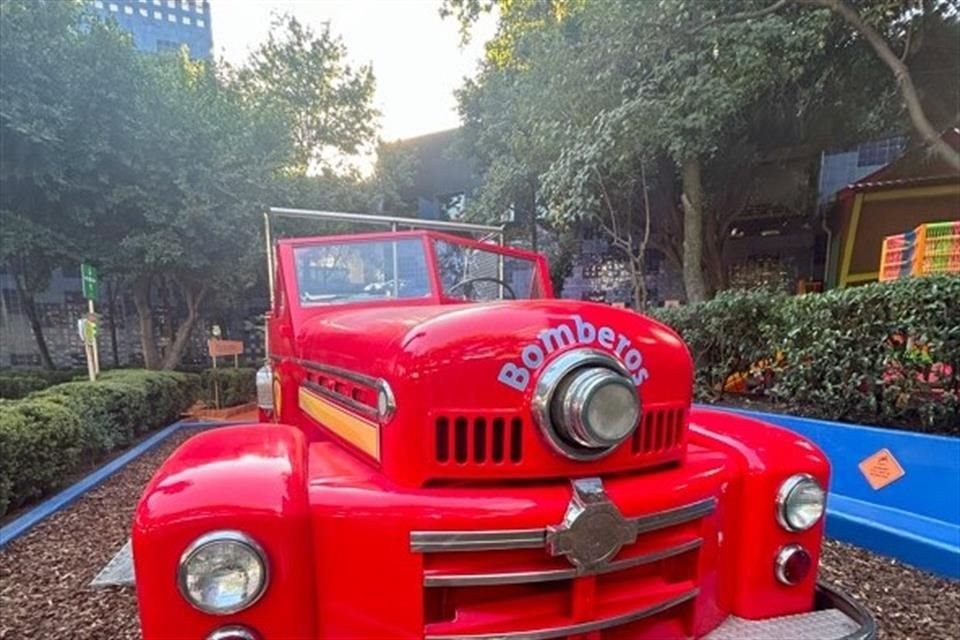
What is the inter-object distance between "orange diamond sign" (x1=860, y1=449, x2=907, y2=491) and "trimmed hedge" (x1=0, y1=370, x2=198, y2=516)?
239 inches

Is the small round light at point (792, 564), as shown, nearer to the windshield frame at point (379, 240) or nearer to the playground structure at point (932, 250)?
the windshield frame at point (379, 240)

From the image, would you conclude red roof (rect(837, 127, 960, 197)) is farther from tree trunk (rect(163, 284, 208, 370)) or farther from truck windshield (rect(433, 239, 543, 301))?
tree trunk (rect(163, 284, 208, 370))

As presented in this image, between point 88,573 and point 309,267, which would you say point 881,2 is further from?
point 88,573

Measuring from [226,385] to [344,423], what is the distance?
28.0 ft

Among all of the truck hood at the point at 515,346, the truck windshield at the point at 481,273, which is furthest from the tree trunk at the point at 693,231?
the truck hood at the point at 515,346

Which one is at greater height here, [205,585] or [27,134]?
[27,134]

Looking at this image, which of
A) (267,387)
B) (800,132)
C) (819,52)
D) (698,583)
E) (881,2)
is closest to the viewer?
(698,583)

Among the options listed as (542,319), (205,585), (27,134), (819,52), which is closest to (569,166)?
(819,52)

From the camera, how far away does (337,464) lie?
66.9 inches

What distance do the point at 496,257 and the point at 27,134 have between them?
333 inches

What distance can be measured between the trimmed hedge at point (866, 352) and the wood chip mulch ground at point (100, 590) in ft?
4.11

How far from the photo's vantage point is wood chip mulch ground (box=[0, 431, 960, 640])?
98.9 inches

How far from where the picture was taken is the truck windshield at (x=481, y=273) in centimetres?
301

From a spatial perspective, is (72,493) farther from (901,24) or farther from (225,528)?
(901,24)
